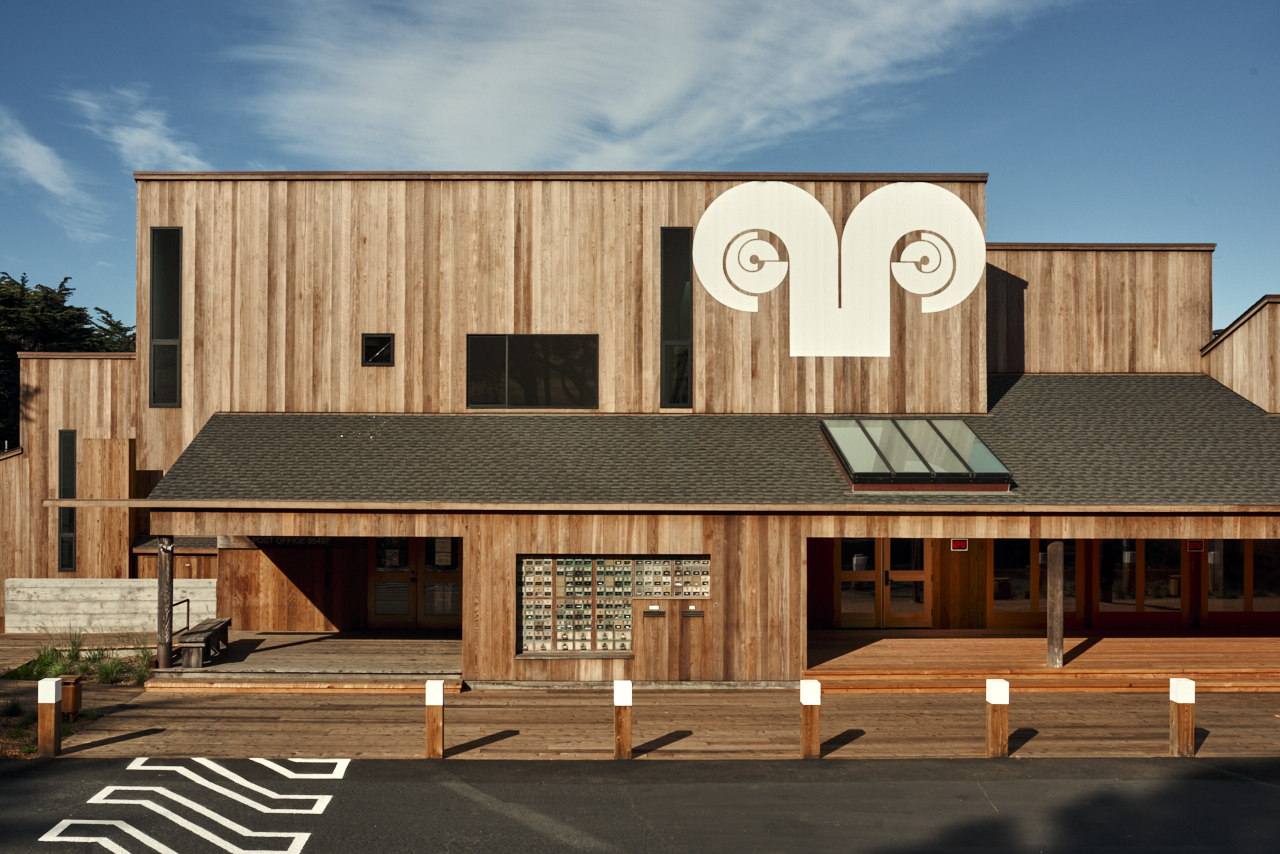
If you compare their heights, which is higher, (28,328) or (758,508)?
(28,328)

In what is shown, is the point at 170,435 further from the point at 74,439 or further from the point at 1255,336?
the point at 1255,336

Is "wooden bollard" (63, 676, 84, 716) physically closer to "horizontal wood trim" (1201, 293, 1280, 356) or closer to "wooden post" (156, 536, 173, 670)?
"wooden post" (156, 536, 173, 670)

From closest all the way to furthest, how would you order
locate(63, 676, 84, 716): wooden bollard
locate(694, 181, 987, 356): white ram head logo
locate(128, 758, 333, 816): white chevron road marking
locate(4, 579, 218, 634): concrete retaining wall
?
locate(128, 758, 333, 816): white chevron road marking, locate(63, 676, 84, 716): wooden bollard, locate(694, 181, 987, 356): white ram head logo, locate(4, 579, 218, 634): concrete retaining wall

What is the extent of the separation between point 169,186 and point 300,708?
1039cm

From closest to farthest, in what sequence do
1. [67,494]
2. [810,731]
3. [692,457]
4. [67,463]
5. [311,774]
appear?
[311,774]
[810,731]
[692,457]
[67,463]
[67,494]

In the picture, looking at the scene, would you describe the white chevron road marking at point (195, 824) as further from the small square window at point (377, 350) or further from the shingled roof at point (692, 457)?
the small square window at point (377, 350)

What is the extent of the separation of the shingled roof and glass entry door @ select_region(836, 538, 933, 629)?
114 inches

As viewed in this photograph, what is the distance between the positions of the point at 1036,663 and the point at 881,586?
3275 mm

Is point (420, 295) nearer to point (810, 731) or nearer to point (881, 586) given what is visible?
point (810, 731)

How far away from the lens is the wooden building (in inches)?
472

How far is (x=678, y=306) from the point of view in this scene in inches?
564

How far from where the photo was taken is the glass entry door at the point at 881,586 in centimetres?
1495

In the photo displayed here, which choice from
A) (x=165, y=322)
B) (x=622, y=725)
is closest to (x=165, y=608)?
(x=165, y=322)

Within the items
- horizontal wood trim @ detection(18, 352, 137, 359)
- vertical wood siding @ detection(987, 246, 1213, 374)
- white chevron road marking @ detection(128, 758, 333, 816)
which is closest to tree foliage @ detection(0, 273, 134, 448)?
horizontal wood trim @ detection(18, 352, 137, 359)
